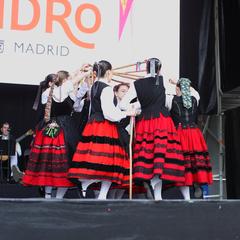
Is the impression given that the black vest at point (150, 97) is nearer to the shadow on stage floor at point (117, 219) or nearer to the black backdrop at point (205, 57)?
the shadow on stage floor at point (117, 219)

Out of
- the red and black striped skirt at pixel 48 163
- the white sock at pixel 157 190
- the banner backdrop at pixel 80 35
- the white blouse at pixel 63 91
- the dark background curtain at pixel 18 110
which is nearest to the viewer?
the white sock at pixel 157 190

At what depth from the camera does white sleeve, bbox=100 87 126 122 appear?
3702 mm

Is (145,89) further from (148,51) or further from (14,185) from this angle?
(14,185)

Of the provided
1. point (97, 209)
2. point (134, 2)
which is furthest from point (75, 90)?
point (134, 2)

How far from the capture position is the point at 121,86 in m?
4.31

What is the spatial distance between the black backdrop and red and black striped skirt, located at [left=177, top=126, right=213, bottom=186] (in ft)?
6.53

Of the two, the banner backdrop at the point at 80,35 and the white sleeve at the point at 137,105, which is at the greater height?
the banner backdrop at the point at 80,35

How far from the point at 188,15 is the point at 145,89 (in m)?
2.86

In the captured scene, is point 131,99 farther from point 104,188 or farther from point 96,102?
point 104,188

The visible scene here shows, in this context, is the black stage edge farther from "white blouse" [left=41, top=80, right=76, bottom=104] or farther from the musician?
the musician

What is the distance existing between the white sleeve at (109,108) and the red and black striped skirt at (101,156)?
94 mm

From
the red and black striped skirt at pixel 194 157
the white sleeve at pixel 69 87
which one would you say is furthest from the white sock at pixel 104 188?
the white sleeve at pixel 69 87

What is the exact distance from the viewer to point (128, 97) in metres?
3.95

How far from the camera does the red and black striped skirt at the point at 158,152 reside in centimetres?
359
